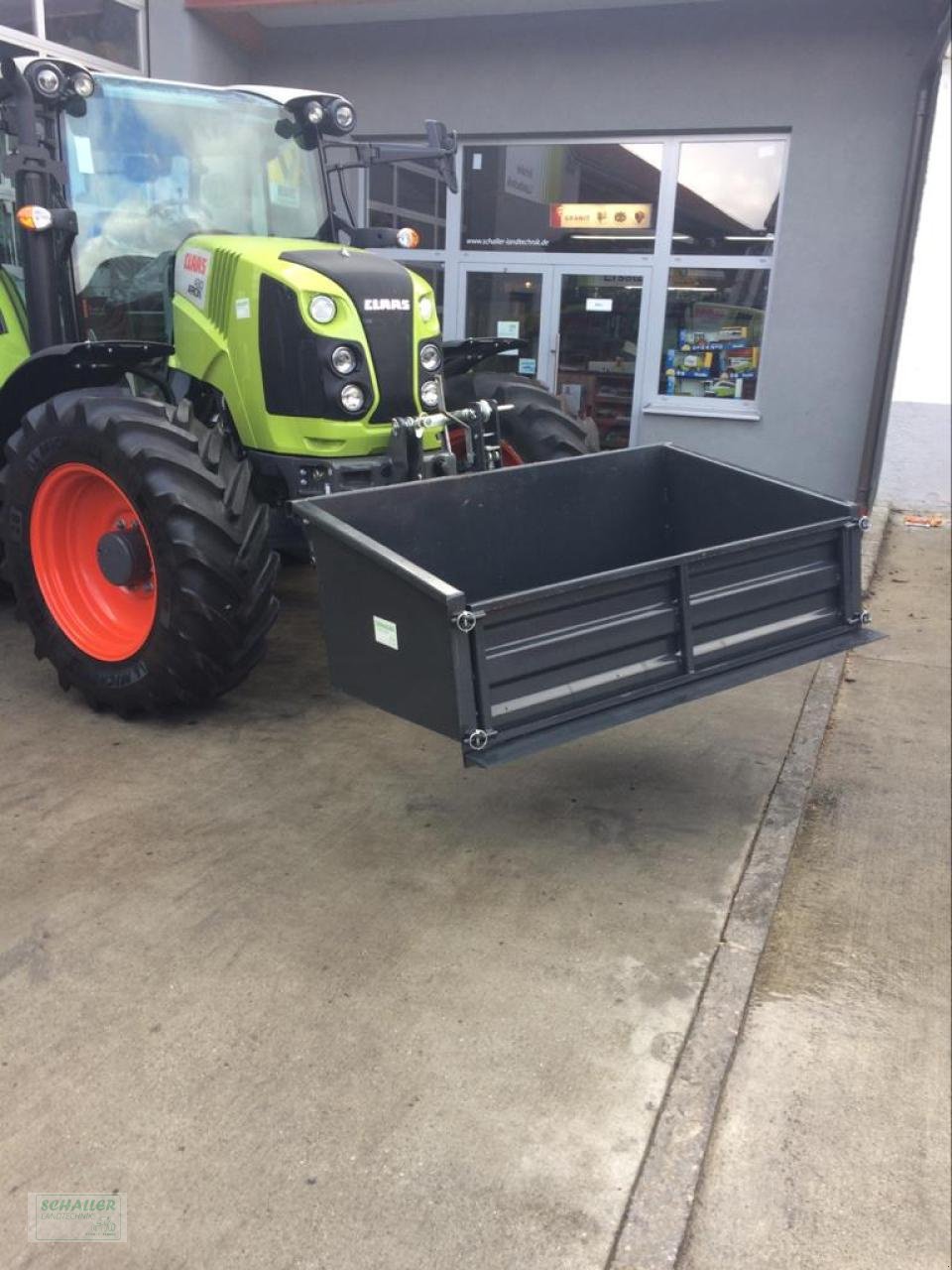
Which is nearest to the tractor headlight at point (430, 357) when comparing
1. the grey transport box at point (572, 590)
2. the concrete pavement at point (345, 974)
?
the grey transport box at point (572, 590)

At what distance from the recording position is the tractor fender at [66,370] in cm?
418

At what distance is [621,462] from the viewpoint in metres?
4.37

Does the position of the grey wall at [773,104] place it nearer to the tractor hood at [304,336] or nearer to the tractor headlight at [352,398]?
the tractor hood at [304,336]

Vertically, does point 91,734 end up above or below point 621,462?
below

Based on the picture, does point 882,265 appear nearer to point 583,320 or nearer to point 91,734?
point 583,320

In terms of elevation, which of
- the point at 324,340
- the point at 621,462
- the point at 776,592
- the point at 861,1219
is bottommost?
the point at 861,1219

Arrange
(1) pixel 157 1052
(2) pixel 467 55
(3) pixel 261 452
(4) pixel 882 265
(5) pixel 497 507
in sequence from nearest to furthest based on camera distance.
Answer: (1) pixel 157 1052 < (5) pixel 497 507 < (3) pixel 261 452 < (4) pixel 882 265 < (2) pixel 467 55

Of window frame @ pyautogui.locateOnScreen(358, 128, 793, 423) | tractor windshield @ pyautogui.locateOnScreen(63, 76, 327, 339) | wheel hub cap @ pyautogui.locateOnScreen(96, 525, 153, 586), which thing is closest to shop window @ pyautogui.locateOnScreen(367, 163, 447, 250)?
window frame @ pyautogui.locateOnScreen(358, 128, 793, 423)

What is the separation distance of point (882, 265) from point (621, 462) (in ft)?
Answer: 16.0

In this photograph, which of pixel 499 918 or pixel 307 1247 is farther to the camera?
pixel 499 918

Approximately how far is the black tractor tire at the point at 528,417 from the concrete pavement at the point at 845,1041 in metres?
2.00

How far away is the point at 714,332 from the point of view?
8688mm

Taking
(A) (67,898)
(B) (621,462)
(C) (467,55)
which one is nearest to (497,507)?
(B) (621,462)

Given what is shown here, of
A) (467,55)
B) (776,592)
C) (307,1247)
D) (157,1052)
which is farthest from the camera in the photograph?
(467,55)
